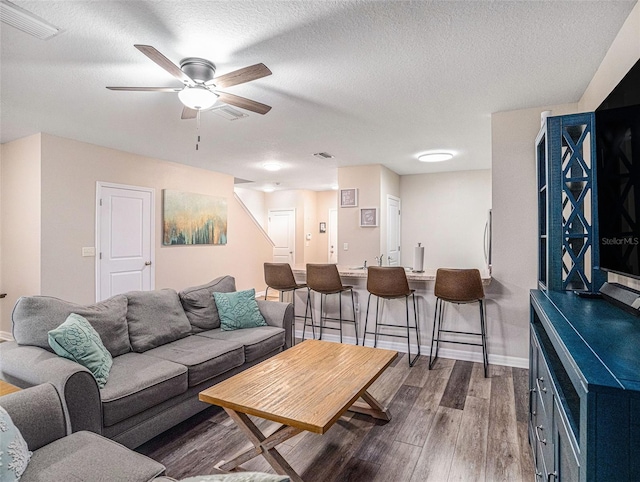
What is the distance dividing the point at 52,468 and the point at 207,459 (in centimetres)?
93

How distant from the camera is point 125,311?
2660mm

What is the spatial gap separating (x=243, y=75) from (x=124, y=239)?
367 cm

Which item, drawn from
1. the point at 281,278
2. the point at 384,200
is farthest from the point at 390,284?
the point at 384,200

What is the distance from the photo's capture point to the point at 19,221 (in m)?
4.29

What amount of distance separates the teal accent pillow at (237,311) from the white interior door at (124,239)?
2.25m

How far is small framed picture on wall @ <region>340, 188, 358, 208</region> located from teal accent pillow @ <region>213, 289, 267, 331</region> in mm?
2962

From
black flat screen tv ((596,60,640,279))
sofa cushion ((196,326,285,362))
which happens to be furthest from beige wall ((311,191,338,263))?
black flat screen tv ((596,60,640,279))

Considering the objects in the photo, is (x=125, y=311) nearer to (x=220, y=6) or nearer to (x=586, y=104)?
(x=220, y=6)

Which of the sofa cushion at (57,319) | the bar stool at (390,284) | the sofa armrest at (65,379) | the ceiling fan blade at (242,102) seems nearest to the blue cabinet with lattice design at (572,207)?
the bar stool at (390,284)

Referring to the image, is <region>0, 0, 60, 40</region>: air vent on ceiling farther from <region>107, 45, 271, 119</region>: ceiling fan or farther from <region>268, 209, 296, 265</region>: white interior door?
<region>268, 209, 296, 265</region>: white interior door

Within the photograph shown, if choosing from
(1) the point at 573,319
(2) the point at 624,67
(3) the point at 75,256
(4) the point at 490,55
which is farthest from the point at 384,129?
(3) the point at 75,256

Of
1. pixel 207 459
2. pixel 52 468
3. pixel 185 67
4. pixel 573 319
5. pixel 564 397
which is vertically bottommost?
pixel 207 459

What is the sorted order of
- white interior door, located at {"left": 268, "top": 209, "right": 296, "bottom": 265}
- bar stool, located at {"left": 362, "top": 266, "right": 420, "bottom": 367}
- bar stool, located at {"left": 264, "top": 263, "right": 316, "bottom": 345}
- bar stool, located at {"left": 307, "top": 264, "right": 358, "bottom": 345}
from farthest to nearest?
white interior door, located at {"left": 268, "top": 209, "right": 296, "bottom": 265}, bar stool, located at {"left": 264, "top": 263, "right": 316, "bottom": 345}, bar stool, located at {"left": 307, "top": 264, "right": 358, "bottom": 345}, bar stool, located at {"left": 362, "top": 266, "right": 420, "bottom": 367}

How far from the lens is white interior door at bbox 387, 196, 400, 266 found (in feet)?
20.2
